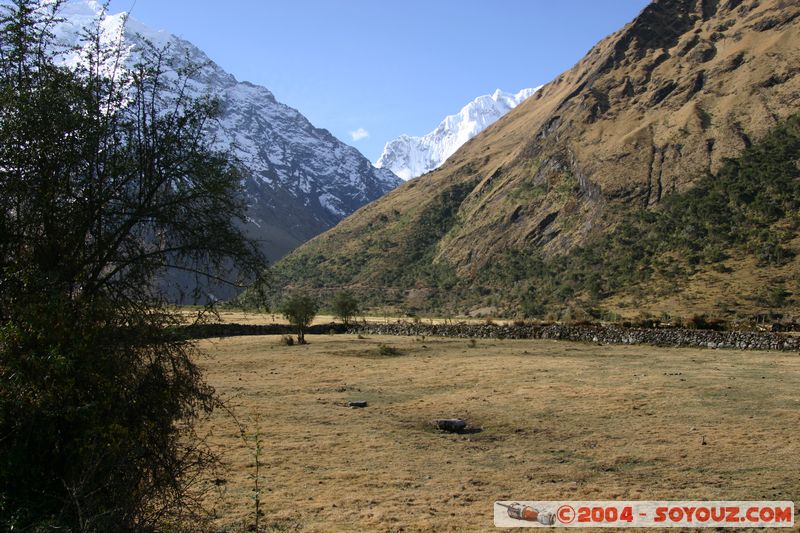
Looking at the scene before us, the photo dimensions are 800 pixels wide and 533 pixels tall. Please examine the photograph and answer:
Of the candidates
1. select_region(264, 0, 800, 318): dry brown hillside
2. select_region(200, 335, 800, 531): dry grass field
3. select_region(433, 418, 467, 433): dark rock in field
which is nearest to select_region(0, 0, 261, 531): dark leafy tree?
select_region(200, 335, 800, 531): dry grass field

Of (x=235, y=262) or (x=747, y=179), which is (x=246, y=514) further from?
(x=747, y=179)

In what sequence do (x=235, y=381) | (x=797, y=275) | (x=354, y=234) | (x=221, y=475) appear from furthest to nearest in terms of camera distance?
(x=354, y=234), (x=797, y=275), (x=235, y=381), (x=221, y=475)

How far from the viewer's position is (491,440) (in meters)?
15.9

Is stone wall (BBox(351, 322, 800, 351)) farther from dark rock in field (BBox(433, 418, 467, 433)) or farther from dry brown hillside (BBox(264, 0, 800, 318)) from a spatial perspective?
dry brown hillside (BBox(264, 0, 800, 318))

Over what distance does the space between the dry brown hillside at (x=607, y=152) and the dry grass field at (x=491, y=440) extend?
56831 mm

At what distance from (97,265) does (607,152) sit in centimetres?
9020

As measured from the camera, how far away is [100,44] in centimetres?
1040

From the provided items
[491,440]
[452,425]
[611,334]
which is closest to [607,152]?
[611,334]

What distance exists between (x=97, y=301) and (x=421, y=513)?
20.3 ft

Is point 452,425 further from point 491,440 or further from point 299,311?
point 299,311

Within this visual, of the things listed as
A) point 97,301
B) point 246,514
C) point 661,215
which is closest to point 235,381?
point 246,514

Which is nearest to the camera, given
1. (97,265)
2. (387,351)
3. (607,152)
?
(97,265)

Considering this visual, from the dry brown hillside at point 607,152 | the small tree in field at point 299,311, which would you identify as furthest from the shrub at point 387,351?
the dry brown hillside at point 607,152

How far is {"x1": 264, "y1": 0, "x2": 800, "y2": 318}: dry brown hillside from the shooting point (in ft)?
260
